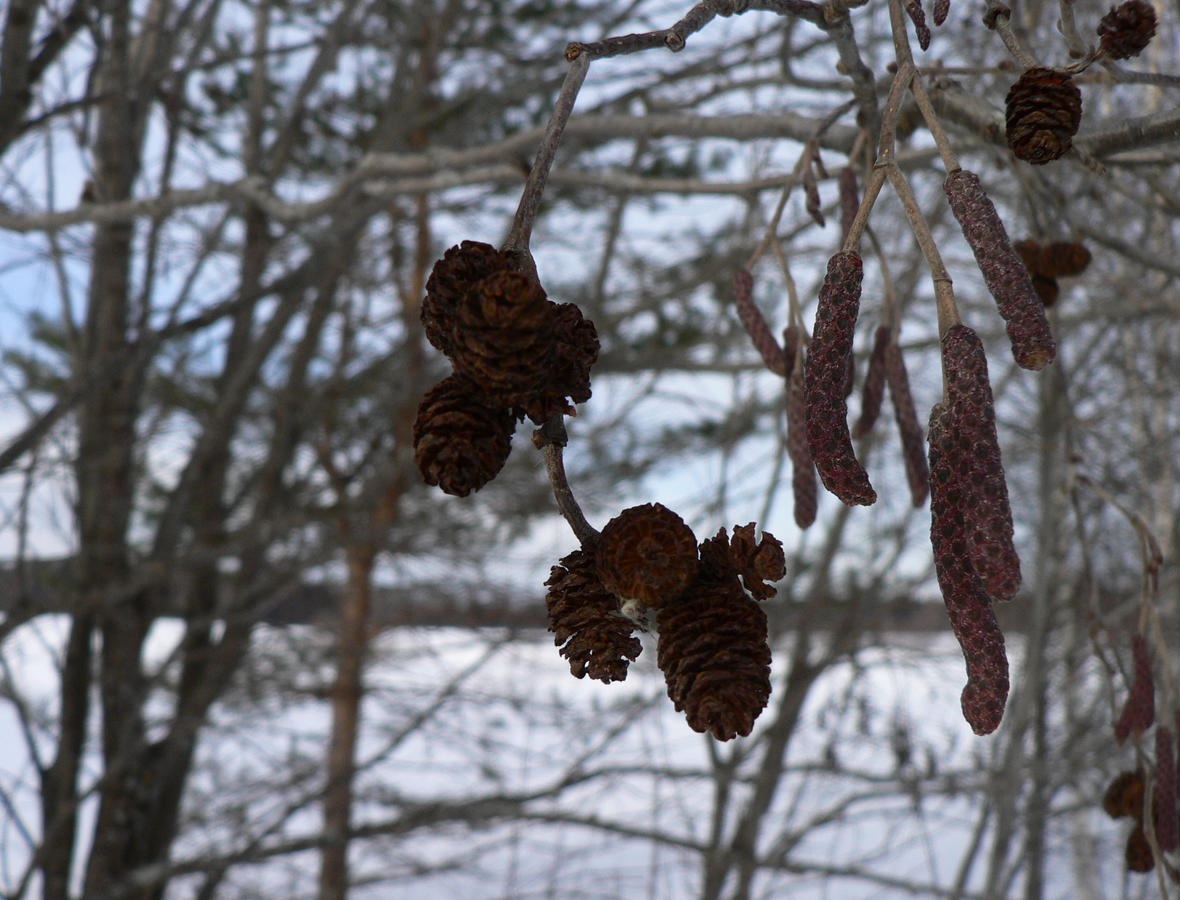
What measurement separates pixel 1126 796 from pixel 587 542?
93cm

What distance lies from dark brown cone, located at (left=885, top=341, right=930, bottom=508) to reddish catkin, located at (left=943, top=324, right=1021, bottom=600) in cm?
40

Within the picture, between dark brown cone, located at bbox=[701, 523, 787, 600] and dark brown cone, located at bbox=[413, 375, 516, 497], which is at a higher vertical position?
dark brown cone, located at bbox=[413, 375, 516, 497]

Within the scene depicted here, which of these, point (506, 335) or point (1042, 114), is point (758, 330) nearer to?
point (1042, 114)

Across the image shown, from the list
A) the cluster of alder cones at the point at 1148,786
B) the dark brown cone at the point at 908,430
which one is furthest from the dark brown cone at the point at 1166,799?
the dark brown cone at the point at 908,430

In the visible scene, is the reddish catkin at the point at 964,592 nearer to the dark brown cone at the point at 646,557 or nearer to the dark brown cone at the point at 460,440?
the dark brown cone at the point at 646,557

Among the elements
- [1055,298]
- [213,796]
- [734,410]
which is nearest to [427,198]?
[734,410]

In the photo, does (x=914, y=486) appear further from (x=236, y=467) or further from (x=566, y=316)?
(x=236, y=467)

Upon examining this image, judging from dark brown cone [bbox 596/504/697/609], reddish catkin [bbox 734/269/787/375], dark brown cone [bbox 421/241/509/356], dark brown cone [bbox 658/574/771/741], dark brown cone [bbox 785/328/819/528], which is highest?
reddish catkin [bbox 734/269/787/375]

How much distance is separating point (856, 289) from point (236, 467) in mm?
4995

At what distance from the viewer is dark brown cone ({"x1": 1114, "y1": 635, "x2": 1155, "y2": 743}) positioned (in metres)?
1.14

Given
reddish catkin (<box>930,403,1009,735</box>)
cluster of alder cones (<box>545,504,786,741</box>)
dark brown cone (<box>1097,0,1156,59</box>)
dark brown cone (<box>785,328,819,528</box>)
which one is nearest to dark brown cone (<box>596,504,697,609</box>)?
cluster of alder cones (<box>545,504,786,741</box>)

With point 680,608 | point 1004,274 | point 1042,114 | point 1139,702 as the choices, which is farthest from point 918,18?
point 1139,702

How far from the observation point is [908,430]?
1.02m

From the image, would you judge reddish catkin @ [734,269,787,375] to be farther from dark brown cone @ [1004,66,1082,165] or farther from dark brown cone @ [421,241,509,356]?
dark brown cone @ [421,241,509,356]
